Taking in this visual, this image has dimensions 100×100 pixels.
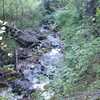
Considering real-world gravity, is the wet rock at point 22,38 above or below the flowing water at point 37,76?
above

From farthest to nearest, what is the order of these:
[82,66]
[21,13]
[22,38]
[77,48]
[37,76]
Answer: [21,13], [22,38], [37,76], [77,48], [82,66]

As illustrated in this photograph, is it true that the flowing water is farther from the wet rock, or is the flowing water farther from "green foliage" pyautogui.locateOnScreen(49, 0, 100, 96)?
the wet rock

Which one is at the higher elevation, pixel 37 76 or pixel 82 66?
pixel 82 66

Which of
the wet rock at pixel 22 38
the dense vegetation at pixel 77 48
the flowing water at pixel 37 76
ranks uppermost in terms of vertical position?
the dense vegetation at pixel 77 48

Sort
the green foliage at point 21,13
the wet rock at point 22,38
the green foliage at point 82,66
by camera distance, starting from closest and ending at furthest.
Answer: the green foliage at point 82,66 → the wet rock at point 22,38 → the green foliage at point 21,13

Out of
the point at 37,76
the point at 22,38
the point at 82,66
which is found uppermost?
the point at 82,66

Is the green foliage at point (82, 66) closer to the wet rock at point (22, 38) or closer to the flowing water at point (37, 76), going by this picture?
the flowing water at point (37, 76)

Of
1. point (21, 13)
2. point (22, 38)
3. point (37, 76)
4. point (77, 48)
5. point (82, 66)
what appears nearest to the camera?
point (82, 66)

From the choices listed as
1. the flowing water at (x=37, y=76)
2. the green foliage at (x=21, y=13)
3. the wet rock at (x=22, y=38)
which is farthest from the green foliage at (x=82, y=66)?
the green foliage at (x=21, y=13)

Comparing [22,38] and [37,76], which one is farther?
[22,38]

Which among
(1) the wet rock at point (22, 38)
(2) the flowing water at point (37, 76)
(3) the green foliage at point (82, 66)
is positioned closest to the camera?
(3) the green foliage at point (82, 66)

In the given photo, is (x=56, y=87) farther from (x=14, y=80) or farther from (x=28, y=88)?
(x=14, y=80)

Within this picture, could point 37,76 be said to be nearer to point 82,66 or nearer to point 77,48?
point 77,48

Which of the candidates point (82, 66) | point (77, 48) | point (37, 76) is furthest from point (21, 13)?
point (82, 66)
